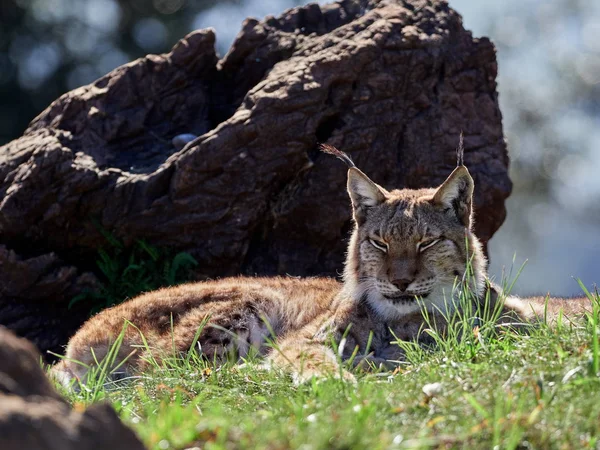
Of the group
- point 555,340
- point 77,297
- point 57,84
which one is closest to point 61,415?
point 555,340

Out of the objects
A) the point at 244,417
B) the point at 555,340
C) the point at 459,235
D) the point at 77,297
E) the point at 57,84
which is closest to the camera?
the point at 244,417

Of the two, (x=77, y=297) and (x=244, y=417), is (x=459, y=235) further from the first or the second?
(x=77, y=297)

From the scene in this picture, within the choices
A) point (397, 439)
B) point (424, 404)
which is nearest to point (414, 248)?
point (424, 404)

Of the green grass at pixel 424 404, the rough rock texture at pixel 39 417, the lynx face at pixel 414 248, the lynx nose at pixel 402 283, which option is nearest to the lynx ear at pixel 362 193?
the lynx face at pixel 414 248

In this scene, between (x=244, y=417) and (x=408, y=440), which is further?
(x=244, y=417)

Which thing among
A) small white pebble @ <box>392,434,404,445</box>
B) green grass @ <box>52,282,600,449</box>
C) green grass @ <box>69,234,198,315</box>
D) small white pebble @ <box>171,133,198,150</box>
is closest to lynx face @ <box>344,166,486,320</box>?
green grass @ <box>52,282,600,449</box>

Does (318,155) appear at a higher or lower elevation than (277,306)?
higher

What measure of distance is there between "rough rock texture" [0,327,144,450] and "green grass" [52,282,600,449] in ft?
0.84

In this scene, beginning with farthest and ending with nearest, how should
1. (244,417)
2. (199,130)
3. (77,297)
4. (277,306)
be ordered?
(199,130)
(77,297)
(277,306)
(244,417)

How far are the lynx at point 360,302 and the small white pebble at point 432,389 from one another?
5.19 feet

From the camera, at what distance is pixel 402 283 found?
17.4 feet

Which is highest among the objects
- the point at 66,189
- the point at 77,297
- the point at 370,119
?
the point at 370,119

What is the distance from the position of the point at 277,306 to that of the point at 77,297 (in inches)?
92.7

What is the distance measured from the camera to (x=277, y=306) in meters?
6.14
